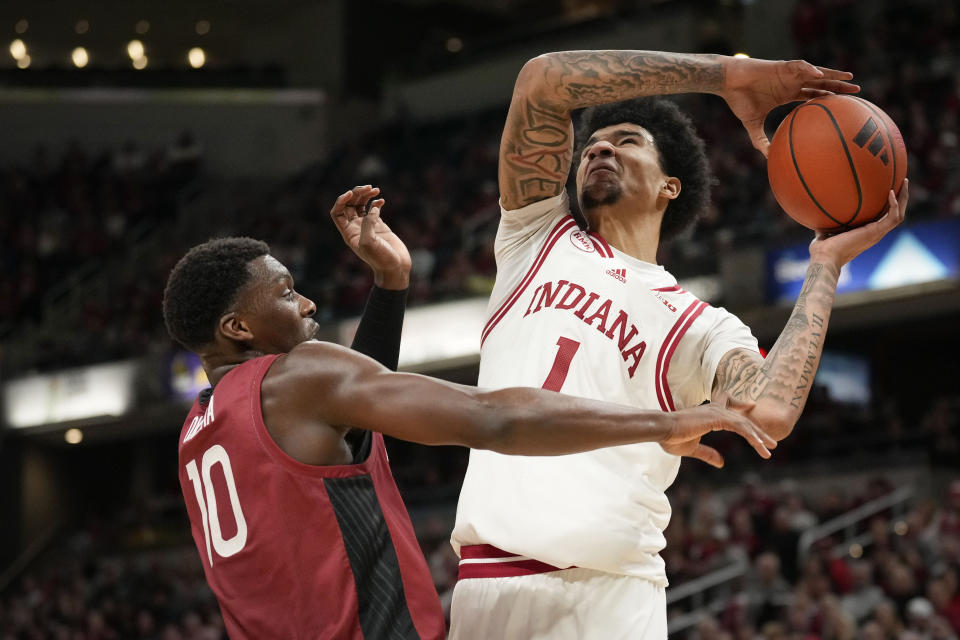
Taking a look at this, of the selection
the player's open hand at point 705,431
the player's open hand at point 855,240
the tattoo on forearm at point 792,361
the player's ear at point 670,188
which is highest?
the player's open hand at point 855,240

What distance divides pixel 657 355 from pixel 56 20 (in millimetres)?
23273

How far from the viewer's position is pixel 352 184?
21750 millimetres

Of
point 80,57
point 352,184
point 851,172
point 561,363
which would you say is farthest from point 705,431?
point 80,57

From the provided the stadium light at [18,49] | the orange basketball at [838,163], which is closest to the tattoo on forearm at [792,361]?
the orange basketball at [838,163]

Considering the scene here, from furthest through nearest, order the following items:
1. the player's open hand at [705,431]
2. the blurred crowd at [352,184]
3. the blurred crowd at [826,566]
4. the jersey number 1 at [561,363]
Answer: the blurred crowd at [352,184]
the blurred crowd at [826,566]
the jersey number 1 at [561,363]
the player's open hand at [705,431]

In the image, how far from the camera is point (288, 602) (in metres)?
2.69

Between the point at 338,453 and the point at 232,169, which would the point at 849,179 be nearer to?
the point at 338,453

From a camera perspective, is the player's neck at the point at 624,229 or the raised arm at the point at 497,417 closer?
the raised arm at the point at 497,417

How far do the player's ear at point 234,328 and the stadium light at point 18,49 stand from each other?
24.1 m

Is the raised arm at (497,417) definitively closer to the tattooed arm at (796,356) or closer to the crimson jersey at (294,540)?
the crimson jersey at (294,540)

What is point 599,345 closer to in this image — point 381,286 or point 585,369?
point 585,369

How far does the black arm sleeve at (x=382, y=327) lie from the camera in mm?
3502

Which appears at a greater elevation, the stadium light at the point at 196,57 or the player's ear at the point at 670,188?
the player's ear at the point at 670,188

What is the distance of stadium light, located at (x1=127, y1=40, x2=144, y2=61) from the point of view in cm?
2549
